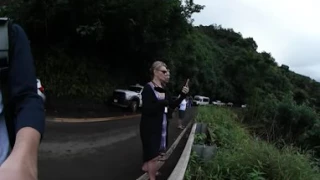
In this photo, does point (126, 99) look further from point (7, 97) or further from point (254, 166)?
point (7, 97)

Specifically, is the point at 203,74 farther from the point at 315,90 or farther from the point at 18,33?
the point at 18,33

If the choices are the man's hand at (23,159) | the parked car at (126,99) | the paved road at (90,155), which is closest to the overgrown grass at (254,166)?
the paved road at (90,155)

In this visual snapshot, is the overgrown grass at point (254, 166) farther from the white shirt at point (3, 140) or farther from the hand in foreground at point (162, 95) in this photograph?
the white shirt at point (3, 140)

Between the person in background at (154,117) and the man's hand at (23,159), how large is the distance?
14.4 feet

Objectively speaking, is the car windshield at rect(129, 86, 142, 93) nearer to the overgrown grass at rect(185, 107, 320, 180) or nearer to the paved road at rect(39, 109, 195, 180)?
the paved road at rect(39, 109, 195, 180)

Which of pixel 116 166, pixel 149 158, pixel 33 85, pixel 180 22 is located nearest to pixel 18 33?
pixel 33 85

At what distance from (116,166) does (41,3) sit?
52.0ft

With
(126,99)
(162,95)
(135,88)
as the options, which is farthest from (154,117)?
(135,88)

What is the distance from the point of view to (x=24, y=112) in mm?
1498

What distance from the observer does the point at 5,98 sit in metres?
1.52

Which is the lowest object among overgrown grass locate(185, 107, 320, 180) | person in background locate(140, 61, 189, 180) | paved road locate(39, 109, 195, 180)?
paved road locate(39, 109, 195, 180)

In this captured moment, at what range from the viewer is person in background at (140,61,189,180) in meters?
5.84

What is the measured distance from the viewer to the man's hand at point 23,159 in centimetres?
118

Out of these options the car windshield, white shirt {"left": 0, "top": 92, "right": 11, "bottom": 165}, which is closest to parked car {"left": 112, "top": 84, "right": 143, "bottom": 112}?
the car windshield
